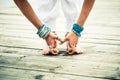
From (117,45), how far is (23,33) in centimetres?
77

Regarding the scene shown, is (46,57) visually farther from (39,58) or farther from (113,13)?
(113,13)

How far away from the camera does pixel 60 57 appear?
1652mm

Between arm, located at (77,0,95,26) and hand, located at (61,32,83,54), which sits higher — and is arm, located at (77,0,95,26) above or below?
above

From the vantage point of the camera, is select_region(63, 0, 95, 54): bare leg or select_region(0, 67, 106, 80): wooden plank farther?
select_region(63, 0, 95, 54): bare leg

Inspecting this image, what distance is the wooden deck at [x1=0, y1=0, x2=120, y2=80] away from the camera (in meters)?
1.38

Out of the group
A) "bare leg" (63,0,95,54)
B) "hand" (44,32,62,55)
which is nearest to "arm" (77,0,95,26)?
"bare leg" (63,0,95,54)

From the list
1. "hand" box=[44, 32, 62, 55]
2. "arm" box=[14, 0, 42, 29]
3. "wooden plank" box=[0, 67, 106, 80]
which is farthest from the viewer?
"hand" box=[44, 32, 62, 55]

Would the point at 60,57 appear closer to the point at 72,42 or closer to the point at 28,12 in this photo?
the point at 72,42

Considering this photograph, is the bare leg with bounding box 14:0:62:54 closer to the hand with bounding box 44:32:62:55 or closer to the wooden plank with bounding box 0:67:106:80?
the hand with bounding box 44:32:62:55

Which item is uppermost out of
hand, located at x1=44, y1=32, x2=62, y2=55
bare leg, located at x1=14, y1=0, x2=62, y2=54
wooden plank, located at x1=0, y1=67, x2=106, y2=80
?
bare leg, located at x1=14, y1=0, x2=62, y2=54

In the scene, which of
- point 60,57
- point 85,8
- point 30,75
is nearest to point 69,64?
point 60,57

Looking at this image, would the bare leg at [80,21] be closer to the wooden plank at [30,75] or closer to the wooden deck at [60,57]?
the wooden deck at [60,57]

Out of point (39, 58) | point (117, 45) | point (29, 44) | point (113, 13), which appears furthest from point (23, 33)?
point (113, 13)

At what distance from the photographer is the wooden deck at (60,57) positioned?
138 cm
